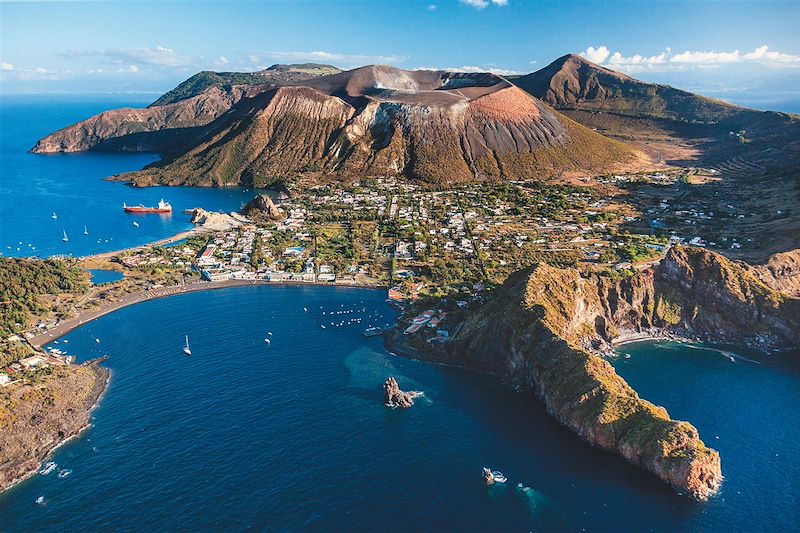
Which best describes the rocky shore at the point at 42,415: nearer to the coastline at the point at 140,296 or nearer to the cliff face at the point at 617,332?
the coastline at the point at 140,296

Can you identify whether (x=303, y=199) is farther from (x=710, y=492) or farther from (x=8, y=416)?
(x=710, y=492)

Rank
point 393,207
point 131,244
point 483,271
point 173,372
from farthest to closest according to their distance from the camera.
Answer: point 393,207
point 131,244
point 483,271
point 173,372

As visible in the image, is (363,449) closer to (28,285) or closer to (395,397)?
(395,397)

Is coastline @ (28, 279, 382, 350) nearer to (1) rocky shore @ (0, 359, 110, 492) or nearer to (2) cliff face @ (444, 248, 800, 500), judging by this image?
(1) rocky shore @ (0, 359, 110, 492)

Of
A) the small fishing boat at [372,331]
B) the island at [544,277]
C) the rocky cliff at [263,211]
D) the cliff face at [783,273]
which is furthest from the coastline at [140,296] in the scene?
the cliff face at [783,273]

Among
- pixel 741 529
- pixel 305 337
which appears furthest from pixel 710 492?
pixel 305 337
